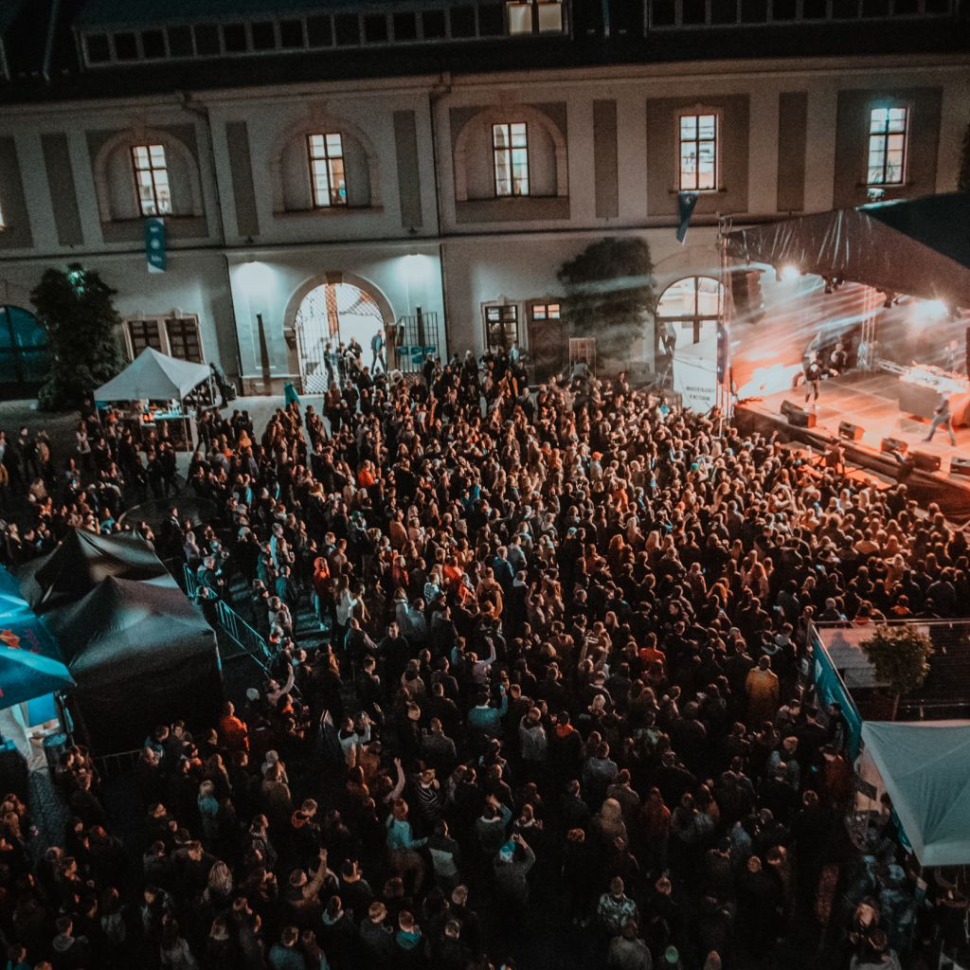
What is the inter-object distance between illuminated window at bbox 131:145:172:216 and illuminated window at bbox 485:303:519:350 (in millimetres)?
9392

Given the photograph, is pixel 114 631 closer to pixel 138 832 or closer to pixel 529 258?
pixel 138 832

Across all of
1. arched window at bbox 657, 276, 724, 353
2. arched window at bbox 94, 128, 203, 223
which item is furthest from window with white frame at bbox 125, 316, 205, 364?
arched window at bbox 657, 276, 724, 353

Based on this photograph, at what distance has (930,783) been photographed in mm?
7145

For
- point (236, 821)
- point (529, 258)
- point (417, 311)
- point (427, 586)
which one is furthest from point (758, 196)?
point (236, 821)

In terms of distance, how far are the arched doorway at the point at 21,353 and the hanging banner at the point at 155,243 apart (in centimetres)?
420

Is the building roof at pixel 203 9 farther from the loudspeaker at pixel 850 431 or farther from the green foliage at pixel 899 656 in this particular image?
the green foliage at pixel 899 656

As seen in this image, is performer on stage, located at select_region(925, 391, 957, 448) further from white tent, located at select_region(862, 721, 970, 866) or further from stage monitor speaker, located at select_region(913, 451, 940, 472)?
white tent, located at select_region(862, 721, 970, 866)

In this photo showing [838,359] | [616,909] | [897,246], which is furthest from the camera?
[838,359]

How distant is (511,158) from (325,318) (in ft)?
22.0

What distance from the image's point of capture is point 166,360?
19.9 meters

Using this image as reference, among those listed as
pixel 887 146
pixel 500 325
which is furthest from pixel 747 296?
pixel 500 325

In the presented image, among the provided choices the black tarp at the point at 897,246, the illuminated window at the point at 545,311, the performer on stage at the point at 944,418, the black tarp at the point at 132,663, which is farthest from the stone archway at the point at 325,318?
the black tarp at the point at 132,663

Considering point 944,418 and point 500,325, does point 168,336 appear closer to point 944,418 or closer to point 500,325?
point 500,325

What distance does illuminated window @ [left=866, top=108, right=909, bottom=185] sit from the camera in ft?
80.1
